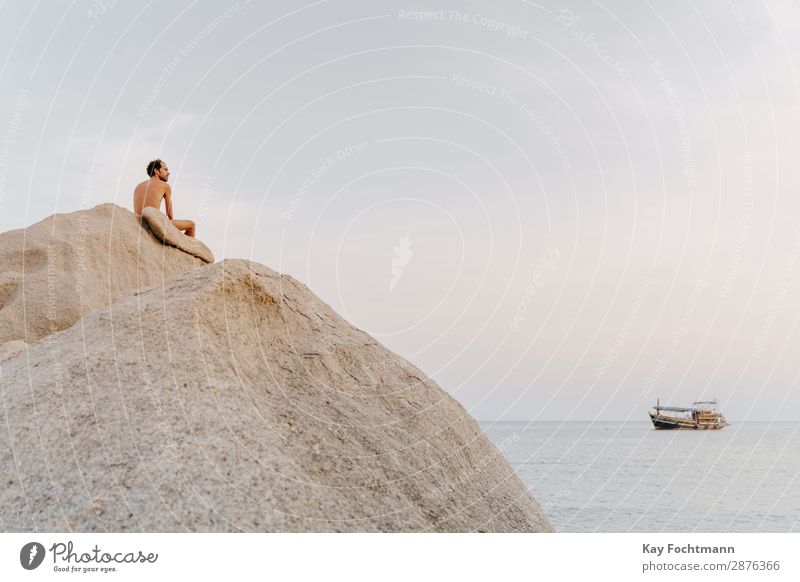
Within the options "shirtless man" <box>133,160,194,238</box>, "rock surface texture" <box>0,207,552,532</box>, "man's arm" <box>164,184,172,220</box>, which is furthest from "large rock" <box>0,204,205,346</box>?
"rock surface texture" <box>0,207,552,532</box>

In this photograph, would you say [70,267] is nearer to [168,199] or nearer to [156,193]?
[156,193]

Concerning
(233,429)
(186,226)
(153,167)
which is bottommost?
(233,429)

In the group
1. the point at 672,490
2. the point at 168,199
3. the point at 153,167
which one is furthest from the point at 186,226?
the point at 672,490

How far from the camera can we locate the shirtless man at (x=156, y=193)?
1263 centimetres

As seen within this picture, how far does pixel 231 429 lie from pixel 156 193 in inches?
303

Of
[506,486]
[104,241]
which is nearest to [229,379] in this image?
[506,486]

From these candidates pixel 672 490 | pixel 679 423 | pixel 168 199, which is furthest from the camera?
pixel 679 423

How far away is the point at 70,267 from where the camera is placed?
11078 millimetres

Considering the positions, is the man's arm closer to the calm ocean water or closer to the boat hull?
the calm ocean water

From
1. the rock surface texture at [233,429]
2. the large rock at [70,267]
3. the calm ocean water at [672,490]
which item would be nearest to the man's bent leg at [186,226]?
the large rock at [70,267]

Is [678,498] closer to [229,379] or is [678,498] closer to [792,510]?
[792,510]

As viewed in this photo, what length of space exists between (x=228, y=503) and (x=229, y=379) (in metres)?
1.29

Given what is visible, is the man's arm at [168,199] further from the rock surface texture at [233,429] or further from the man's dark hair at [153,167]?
the rock surface texture at [233,429]

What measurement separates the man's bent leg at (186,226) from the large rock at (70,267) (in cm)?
75
